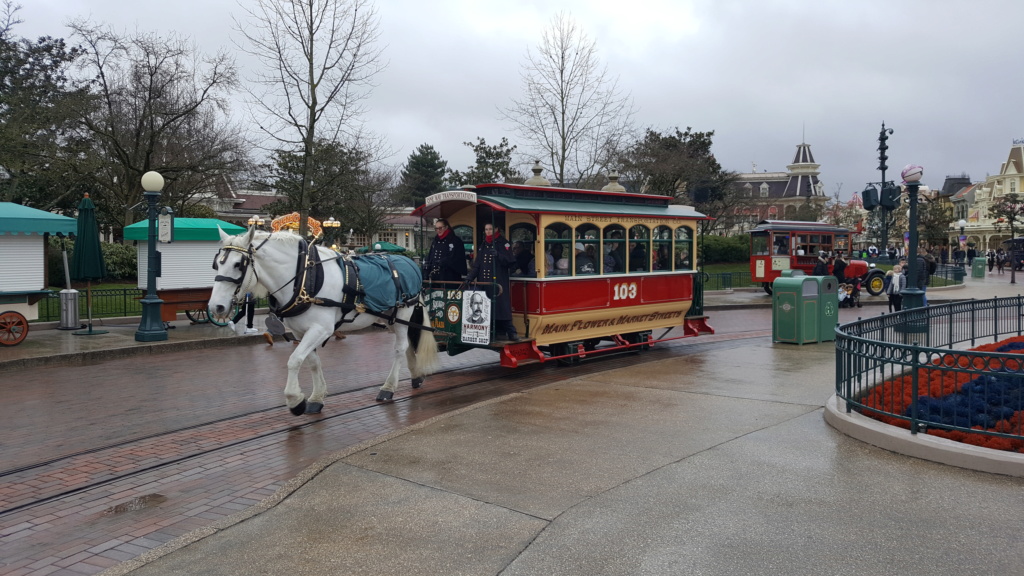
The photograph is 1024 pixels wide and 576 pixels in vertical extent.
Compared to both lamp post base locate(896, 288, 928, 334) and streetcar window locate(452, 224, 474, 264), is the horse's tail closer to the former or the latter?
streetcar window locate(452, 224, 474, 264)

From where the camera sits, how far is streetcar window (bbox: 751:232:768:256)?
2992 centimetres

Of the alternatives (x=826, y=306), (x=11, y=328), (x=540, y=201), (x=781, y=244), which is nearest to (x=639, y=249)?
(x=540, y=201)

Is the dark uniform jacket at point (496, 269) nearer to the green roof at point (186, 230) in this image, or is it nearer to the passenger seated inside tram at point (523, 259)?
the passenger seated inside tram at point (523, 259)

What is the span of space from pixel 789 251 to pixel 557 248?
2091 cm

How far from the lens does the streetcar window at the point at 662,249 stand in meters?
13.5

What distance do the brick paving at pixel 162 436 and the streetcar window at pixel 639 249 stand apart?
167cm

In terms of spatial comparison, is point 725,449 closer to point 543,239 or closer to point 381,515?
point 381,515

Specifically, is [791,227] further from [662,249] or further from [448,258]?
[448,258]

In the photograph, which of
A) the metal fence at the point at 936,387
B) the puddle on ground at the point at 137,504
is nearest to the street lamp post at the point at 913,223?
the metal fence at the point at 936,387

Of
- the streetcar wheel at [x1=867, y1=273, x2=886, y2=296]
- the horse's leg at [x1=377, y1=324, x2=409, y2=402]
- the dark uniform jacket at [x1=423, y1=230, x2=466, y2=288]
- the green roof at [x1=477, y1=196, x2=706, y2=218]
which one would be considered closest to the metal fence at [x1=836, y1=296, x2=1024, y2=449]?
the green roof at [x1=477, y1=196, x2=706, y2=218]

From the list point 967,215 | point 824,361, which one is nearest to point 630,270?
point 824,361

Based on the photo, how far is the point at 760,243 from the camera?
99.1ft

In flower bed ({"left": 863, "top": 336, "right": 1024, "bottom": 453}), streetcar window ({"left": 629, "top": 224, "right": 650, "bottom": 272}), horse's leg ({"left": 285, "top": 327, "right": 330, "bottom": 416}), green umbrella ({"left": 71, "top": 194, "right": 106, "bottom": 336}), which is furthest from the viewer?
green umbrella ({"left": 71, "top": 194, "right": 106, "bottom": 336})

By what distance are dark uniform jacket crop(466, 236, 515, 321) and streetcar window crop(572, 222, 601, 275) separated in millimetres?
1347
